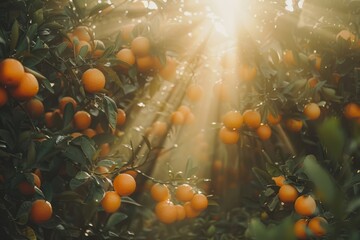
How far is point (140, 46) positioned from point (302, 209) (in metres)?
1.04

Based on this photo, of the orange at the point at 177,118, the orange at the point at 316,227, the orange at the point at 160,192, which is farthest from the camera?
the orange at the point at 177,118

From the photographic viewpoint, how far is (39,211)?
1.64m

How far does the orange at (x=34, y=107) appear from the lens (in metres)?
1.89

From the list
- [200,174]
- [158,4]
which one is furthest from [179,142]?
[158,4]

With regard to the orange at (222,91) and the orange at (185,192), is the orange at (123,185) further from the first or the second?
the orange at (222,91)

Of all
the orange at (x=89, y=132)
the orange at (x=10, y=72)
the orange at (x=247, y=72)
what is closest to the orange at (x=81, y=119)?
the orange at (x=89, y=132)

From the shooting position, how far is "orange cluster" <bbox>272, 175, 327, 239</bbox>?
5.45ft

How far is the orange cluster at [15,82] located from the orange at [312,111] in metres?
1.37

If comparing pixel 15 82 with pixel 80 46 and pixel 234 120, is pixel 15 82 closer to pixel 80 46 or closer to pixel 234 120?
pixel 80 46

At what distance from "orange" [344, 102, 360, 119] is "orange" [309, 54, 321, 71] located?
277 mm

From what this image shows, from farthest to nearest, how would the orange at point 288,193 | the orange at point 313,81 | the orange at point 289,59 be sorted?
1. the orange at point 289,59
2. the orange at point 313,81
3. the orange at point 288,193

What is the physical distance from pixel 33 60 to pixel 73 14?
44cm

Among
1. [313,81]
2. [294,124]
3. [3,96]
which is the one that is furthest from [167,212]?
[313,81]

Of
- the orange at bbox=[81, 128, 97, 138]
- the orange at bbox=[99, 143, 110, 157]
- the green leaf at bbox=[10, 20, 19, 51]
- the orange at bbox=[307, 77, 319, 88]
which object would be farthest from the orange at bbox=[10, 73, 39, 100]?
the orange at bbox=[307, 77, 319, 88]
